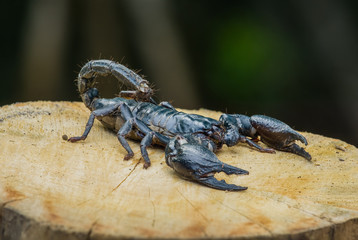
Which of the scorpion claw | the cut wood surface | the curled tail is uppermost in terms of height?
the curled tail

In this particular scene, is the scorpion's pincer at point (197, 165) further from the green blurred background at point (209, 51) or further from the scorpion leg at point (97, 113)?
the green blurred background at point (209, 51)

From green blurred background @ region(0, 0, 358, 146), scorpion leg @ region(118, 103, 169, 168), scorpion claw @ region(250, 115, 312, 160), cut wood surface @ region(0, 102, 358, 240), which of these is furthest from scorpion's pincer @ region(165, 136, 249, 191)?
green blurred background @ region(0, 0, 358, 146)

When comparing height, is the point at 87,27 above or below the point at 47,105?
above

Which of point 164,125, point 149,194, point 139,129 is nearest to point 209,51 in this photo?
point 164,125

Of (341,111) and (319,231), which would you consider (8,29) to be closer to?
(341,111)

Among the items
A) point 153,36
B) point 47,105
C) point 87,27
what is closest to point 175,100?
point 153,36

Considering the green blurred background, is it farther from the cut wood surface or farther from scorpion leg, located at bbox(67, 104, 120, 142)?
the cut wood surface
